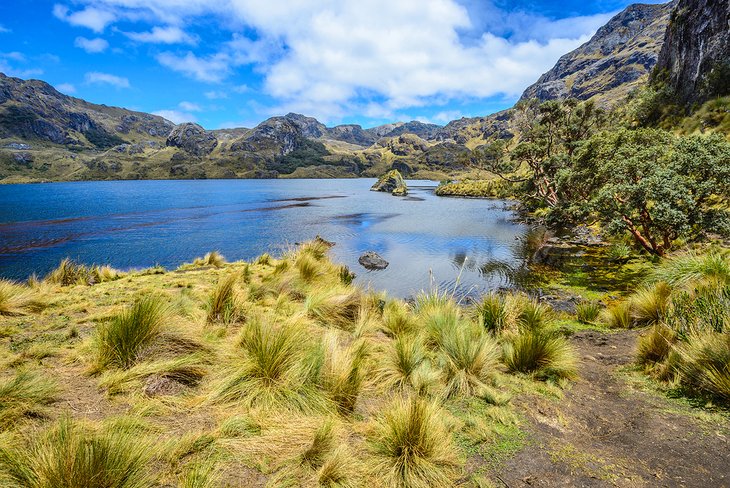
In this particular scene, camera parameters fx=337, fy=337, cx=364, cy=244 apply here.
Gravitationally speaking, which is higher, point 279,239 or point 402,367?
point 402,367

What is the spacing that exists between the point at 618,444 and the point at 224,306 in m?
7.79

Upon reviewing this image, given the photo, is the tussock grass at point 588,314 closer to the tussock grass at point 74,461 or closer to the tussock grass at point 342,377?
the tussock grass at point 342,377

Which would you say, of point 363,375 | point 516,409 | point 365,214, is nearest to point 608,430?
point 516,409

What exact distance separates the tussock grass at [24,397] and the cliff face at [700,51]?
209 ft

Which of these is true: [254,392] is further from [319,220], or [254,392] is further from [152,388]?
[319,220]

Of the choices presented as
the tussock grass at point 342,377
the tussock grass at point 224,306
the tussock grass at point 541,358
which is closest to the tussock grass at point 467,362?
the tussock grass at point 541,358

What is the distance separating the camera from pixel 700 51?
47625mm

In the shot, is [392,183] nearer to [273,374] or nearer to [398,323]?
[398,323]

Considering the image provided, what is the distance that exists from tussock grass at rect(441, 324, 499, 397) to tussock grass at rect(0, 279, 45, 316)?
9.86m

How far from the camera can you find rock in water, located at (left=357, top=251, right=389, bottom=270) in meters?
25.4

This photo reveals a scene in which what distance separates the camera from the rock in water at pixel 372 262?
→ 25.4 meters

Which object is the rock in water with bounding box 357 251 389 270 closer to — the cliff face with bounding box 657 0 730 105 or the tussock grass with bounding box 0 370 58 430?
the tussock grass with bounding box 0 370 58 430

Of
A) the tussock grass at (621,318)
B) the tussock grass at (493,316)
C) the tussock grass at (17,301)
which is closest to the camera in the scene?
the tussock grass at (17,301)

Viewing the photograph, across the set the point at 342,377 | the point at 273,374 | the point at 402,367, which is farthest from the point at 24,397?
the point at 402,367
